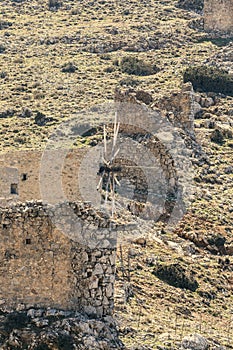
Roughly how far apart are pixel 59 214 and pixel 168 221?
1147cm

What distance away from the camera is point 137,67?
74438mm

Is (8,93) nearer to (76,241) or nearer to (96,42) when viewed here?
(96,42)

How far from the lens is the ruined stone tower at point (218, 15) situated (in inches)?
3231

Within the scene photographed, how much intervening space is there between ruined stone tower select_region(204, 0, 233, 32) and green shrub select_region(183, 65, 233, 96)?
1559 centimetres

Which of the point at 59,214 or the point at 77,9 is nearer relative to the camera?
the point at 59,214

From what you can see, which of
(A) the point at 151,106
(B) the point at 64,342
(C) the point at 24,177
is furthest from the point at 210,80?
(B) the point at 64,342

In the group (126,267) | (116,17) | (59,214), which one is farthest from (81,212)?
(116,17)

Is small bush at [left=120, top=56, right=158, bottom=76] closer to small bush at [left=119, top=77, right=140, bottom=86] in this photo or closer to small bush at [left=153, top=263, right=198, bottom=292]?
small bush at [left=119, top=77, right=140, bottom=86]

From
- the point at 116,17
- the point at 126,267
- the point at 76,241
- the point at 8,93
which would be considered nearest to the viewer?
the point at 76,241

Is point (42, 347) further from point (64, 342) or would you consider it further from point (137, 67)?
point (137, 67)

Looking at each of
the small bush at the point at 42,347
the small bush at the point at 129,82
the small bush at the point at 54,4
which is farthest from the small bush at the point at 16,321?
the small bush at the point at 54,4

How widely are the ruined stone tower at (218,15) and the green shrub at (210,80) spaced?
15.6 m

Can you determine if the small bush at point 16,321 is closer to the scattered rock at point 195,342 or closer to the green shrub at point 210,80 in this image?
the scattered rock at point 195,342

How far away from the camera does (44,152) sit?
35.7 meters
